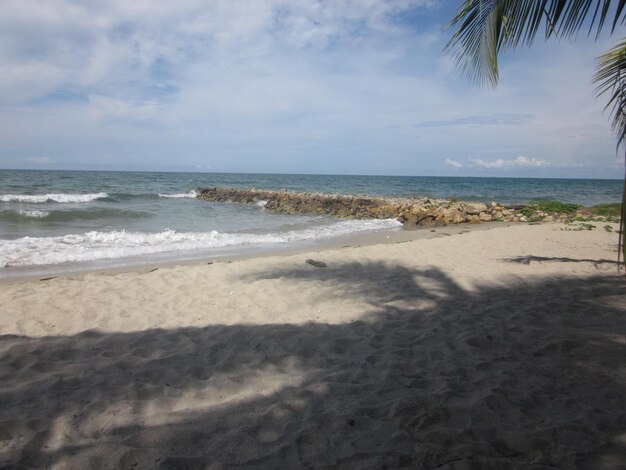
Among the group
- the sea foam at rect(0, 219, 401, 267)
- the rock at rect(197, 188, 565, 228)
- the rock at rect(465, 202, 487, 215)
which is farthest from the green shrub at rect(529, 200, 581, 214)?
the sea foam at rect(0, 219, 401, 267)

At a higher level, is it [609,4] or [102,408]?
[609,4]

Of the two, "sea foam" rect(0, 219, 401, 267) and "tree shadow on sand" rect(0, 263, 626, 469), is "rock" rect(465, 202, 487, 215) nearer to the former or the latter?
"sea foam" rect(0, 219, 401, 267)

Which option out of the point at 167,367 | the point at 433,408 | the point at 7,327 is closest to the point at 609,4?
the point at 433,408

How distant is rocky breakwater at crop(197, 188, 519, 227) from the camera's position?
53.8 ft

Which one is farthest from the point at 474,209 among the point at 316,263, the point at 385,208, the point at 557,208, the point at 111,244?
the point at 111,244

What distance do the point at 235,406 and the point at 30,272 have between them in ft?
21.7

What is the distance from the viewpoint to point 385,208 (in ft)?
63.3

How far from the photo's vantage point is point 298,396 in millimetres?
2852

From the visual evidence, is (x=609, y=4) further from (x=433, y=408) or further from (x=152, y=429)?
(x=152, y=429)

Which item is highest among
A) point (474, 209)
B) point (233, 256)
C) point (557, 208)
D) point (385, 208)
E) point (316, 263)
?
point (557, 208)

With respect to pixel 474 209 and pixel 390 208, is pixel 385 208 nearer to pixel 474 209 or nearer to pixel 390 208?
pixel 390 208

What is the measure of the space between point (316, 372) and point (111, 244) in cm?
864

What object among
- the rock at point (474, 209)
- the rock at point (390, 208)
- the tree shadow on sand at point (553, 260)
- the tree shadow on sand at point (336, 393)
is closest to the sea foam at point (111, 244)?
the tree shadow on sand at point (336, 393)

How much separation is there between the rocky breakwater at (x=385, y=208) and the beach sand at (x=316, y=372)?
10.3 metres
